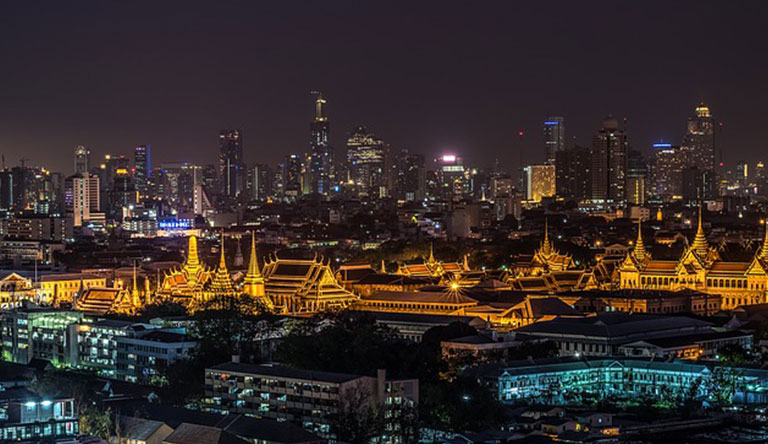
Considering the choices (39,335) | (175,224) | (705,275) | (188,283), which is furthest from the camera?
(175,224)

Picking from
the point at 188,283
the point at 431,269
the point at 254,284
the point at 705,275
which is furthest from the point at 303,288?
the point at 705,275

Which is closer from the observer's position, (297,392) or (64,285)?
→ (297,392)

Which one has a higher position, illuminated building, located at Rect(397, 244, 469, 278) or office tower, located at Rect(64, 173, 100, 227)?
office tower, located at Rect(64, 173, 100, 227)

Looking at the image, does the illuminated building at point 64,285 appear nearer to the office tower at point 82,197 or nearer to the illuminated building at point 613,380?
the illuminated building at point 613,380

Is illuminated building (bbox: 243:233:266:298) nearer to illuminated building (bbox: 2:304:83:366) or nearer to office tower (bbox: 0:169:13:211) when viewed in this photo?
illuminated building (bbox: 2:304:83:366)

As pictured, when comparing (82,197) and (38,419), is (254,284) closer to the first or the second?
(38,419)

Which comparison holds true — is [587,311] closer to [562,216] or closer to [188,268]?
[188,268]

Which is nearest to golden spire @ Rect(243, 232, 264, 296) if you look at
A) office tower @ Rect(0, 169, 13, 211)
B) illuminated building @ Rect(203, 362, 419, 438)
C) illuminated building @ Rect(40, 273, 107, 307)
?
illuminated building @ Rect(40, 273, 107, 307)
